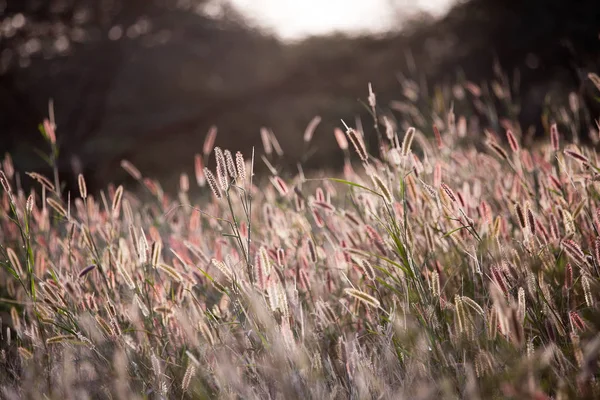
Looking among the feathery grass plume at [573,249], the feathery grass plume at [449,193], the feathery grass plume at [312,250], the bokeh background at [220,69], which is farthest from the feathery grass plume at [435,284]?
the bokeh background at [220,69]

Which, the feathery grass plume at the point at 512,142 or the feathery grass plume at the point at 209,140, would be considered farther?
the feathery grass plume at the point at 209,140

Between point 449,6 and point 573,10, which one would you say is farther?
point 449,6

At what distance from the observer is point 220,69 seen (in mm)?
12203

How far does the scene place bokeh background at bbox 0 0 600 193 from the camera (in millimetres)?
9359

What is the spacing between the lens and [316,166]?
10.3 meters

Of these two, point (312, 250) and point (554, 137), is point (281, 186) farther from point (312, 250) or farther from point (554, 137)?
point (554, 137)

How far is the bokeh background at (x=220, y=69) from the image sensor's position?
9359 mm

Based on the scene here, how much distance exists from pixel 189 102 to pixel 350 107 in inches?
156

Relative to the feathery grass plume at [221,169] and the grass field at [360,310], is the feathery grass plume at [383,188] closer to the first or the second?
the grass field at [360,310]

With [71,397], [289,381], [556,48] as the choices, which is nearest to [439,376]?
[289,381]

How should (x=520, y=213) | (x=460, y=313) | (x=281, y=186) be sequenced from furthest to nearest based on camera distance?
(x=281, y=186)
(x=520, y=213)
(x=460, y=313)

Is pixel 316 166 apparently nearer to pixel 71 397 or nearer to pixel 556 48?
pixel 556 48

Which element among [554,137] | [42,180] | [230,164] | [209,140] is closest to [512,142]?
[554,137]

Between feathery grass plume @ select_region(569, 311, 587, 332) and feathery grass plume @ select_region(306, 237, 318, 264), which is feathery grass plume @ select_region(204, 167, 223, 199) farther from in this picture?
feathery grass plume @ select_region(569, 311, 587, 332)
